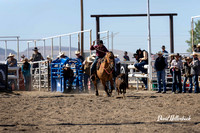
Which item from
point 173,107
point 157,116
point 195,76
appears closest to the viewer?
point 157,116

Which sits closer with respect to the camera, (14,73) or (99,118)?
(99,118)

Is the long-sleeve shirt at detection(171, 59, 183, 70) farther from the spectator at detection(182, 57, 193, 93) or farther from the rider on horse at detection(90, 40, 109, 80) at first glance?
the rider on horse at detection(90, 40, 109, 80)

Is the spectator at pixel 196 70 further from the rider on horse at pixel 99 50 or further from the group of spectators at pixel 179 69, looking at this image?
the rider on horse at pixel 99 50

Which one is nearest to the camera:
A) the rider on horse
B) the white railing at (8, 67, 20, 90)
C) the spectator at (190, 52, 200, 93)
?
the rider on horse

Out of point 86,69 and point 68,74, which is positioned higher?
point 86,69

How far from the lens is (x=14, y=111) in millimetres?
11148

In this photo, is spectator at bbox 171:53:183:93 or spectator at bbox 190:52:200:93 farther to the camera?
spectator at bbox 171:53:183:93

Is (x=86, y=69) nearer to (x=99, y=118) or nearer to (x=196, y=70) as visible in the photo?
(x=196, y=70)

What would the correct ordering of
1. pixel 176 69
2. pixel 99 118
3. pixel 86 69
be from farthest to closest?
pixel 86 69 → pixel 176 69 → pixel 99 118

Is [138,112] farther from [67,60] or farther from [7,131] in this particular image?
[67,60]

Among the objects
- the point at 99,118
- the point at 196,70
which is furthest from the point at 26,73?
the point at 99,118

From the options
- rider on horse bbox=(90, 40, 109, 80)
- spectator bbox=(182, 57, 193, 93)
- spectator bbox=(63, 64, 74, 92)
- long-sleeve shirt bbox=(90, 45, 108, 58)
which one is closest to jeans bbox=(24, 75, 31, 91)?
spectator bbox=(63, 64, 74, 92)

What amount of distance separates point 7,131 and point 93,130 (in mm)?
1611

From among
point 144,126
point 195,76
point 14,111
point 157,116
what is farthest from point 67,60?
point 144,126
